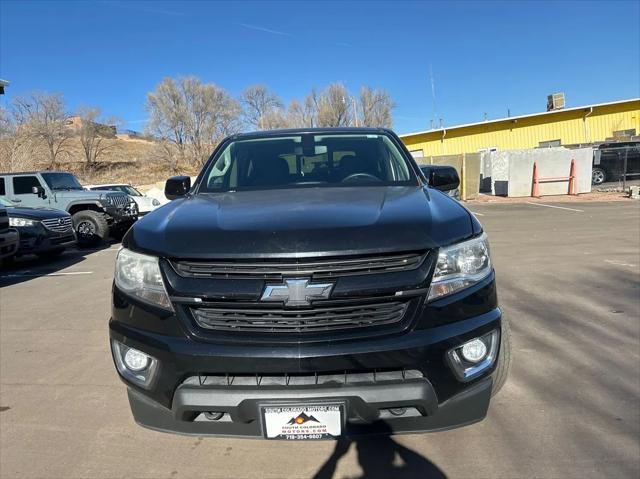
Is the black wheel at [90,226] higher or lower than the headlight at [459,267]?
lower

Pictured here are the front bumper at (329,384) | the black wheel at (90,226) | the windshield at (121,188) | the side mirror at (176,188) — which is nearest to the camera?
the front bumper at (329,384)

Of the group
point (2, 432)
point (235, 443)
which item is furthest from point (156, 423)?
point (2, 432)

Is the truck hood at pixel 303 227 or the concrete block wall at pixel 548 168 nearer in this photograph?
the truck hood at pixel 303 227

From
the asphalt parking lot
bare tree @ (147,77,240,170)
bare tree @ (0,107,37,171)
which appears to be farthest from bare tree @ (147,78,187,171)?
the asphalt parking lot

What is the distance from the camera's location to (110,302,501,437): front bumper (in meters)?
1.90

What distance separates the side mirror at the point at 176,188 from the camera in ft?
11.3

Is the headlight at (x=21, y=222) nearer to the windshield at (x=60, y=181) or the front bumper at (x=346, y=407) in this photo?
the windshield at (x=60, y=181)

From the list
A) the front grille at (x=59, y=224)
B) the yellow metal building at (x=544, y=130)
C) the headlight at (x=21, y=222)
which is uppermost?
the yellow metal building at (x=544, y=130)

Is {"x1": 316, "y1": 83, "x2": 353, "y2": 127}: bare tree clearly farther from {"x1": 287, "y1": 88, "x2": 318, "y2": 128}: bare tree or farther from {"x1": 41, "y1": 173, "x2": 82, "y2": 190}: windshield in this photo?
{"x1": 41, "y1": 173, "x2": 82, "y2": 190}: windshield

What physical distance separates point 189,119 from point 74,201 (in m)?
38.7

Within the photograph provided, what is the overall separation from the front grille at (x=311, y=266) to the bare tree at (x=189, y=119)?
156 ft

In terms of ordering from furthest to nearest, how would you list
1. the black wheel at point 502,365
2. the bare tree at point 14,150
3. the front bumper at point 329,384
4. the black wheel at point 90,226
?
the bare tree at point 14,150 → the black wheel at point 90,226 → the black wheel at point 502,365 → the front bumper at point 329,384

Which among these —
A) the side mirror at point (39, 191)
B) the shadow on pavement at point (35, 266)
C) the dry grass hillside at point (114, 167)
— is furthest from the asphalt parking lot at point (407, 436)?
the dry grass hillside at point (114, 167)

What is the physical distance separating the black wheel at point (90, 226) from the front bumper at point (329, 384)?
1042 cm
